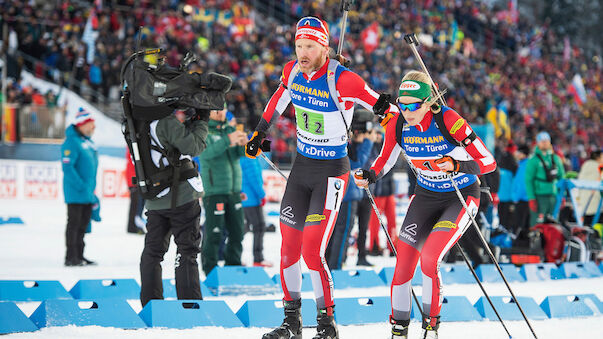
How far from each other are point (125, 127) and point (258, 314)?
1778 mm

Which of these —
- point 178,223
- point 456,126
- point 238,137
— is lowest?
point 178,223

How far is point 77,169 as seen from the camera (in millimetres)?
9195

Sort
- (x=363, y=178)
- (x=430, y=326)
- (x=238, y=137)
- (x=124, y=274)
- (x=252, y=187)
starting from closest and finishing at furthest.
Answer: (x=430, y=326) < (x=363, y=178) < (x=238, y=137) < (x=124, y=274) < (x=252, y=187)

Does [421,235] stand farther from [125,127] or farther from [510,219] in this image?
[510,219]

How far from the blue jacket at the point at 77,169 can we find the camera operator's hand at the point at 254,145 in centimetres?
440

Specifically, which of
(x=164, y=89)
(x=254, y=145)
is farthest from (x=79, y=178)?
(x=254, y=145)

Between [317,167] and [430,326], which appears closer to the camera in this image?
[430,326]

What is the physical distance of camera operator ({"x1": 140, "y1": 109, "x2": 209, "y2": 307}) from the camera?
17.6 ft

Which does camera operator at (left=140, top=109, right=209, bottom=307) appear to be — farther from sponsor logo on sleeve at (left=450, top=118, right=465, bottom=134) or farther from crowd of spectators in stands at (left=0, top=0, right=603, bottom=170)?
crowd of spectators in stands at (left=0, top=0, right=603, bottom=170)

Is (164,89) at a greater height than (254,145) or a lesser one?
greater

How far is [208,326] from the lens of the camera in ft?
18.0

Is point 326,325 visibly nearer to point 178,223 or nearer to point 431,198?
point 431,198

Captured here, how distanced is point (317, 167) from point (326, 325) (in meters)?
1.08


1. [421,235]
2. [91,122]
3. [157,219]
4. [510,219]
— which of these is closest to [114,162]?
[91,122]
